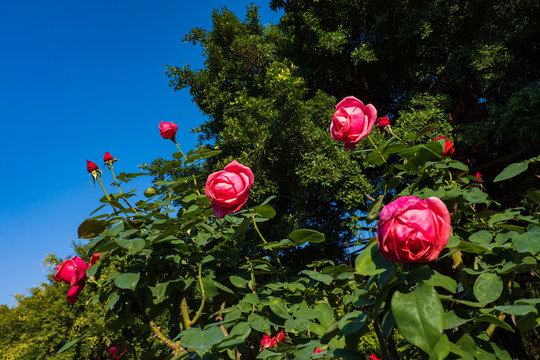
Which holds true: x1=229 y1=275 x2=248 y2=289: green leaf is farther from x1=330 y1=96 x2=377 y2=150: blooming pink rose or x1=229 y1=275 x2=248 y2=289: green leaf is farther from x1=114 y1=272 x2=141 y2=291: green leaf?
x1=330 y1=96 x2=377 y2=150: blooming pink rose

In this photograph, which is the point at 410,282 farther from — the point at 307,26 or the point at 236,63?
the point at 236,63

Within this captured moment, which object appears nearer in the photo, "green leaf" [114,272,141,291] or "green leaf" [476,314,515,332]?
"green leaf" [476,314,515,332]

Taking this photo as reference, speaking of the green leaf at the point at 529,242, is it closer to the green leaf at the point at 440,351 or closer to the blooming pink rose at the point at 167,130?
the green leaf at the point at 440,351

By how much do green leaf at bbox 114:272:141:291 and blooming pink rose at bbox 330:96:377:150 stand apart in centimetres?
101

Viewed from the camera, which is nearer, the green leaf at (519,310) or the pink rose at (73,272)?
the green leaf at (519,310)

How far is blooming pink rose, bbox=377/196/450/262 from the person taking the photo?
2.24ft

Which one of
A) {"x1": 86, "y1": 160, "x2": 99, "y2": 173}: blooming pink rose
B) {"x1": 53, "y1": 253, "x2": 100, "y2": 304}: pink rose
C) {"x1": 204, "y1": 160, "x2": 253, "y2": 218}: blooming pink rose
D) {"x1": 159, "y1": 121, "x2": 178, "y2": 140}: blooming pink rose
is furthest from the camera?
{"x1": 159, "y1": 121, "x2": 178, "y2": 140}: blooming pink rose

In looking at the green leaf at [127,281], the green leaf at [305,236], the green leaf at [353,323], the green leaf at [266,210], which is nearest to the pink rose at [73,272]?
the green leaf at [127,281]

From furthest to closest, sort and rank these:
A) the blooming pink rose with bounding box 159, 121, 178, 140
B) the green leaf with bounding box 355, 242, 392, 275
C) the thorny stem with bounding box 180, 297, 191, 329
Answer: the blooming pink rose with bounding box 159, 121, 178, 140 < the thorny stem with bounding box 180, 297, 191, 329 < the green leaf with bounding box 355, 242, 392, 275

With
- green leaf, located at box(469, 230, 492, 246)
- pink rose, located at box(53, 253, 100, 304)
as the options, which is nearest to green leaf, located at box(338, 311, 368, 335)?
green leaf, located at box(469, 230, 492, 246)

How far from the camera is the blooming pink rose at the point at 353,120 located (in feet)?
4.14

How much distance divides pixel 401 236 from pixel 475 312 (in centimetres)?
45

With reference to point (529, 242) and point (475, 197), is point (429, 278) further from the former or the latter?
point (475, 197)

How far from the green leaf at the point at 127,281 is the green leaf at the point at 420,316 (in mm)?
946
